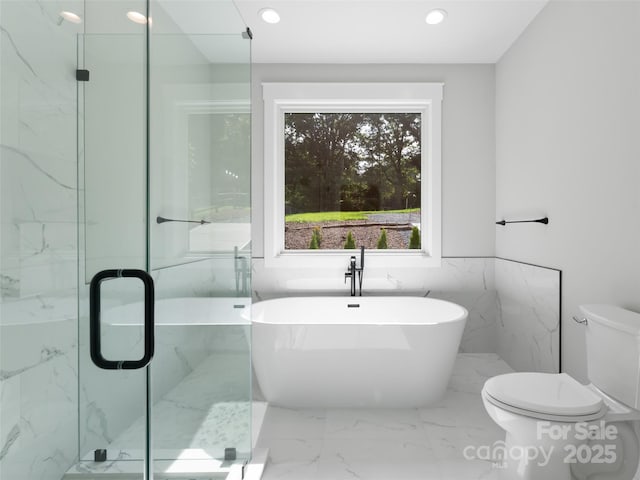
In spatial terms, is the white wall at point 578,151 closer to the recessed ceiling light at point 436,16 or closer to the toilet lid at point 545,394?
the toilet lid at point 545,394

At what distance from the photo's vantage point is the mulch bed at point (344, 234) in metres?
3.61

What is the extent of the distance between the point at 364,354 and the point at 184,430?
47.7 inches

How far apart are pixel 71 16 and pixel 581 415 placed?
2.28 m

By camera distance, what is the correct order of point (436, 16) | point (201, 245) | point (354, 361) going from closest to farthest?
1. point (201, 245)
2. point (354, 361)
3. point (436, 16)

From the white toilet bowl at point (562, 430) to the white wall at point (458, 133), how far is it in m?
1.81

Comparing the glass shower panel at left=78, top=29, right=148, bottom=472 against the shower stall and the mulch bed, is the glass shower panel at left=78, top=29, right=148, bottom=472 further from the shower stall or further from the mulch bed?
the mulch bed

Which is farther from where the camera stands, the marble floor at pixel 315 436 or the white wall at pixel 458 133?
the white wall at pixel 458 133

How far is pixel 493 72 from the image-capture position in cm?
337

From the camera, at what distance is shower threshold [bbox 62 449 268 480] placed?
4.01 feet

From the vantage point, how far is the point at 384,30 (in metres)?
2.85

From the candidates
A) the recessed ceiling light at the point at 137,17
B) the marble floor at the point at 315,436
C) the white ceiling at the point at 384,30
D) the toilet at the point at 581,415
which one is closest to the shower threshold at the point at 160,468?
the marble floor at the point at 315,436

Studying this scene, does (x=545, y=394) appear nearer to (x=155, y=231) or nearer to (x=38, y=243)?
(x=155, y=231)

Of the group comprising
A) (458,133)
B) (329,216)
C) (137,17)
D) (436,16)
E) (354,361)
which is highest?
(436,16)

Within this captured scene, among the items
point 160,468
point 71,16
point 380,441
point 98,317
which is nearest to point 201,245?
point 98,317
